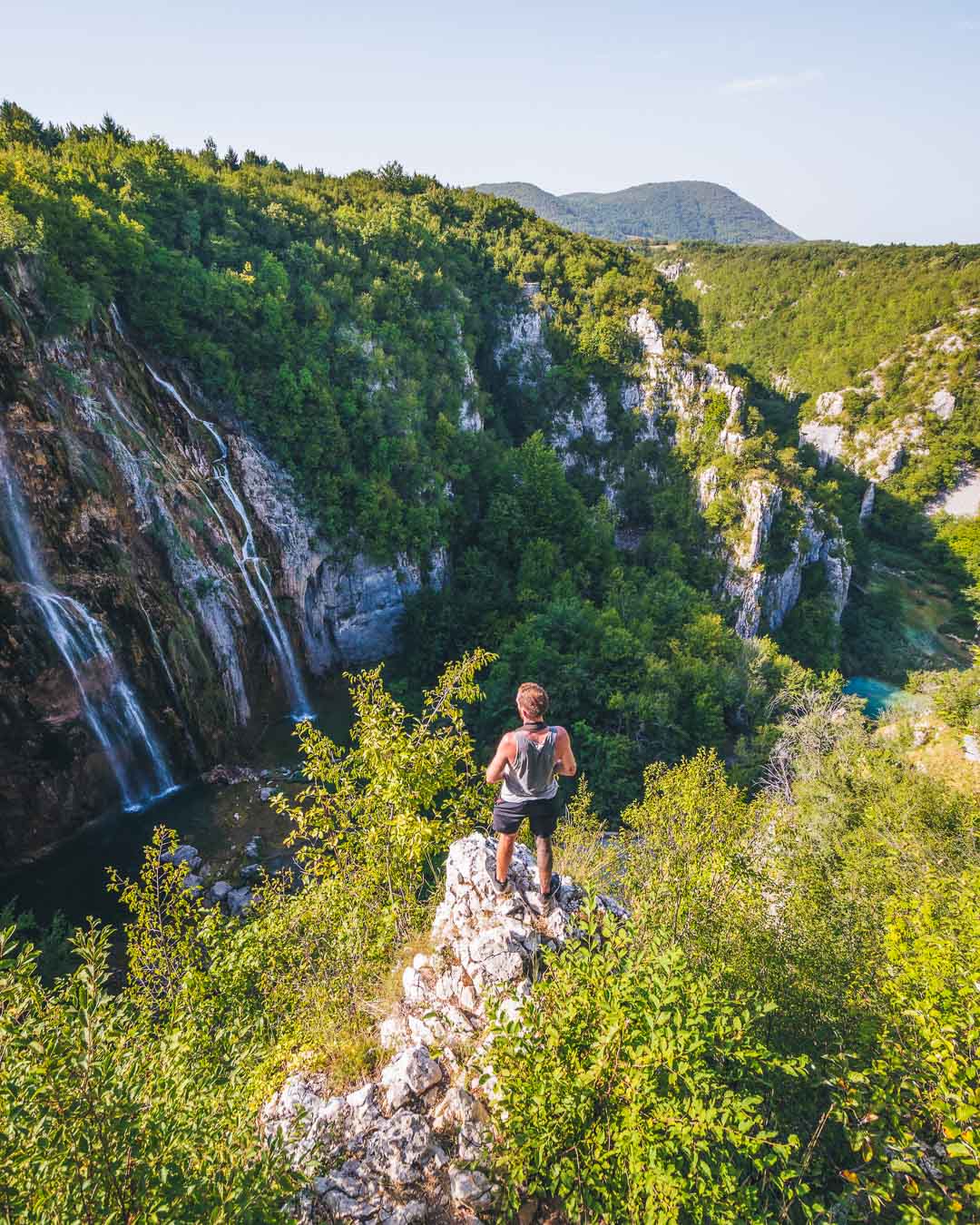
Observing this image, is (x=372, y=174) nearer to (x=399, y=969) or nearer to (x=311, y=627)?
(x=311, y=627)

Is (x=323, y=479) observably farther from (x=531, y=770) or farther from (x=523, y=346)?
(x=523, y=346)

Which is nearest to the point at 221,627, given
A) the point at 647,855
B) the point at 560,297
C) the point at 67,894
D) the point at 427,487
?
the point at 67,894

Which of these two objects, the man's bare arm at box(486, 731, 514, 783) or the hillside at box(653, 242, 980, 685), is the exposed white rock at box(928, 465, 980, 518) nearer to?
the hillside at box(653, 242, 980, 685)

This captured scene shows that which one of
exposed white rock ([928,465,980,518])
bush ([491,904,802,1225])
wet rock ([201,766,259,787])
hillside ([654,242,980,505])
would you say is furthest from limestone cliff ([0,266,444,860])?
exposed white rock ([928,465,980,518])

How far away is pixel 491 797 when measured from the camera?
7832 millimetres

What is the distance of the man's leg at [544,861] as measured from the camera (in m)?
5.69

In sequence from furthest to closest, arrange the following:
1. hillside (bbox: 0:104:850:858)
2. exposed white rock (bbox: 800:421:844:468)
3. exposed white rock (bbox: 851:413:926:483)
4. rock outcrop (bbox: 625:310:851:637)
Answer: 1. exposed white rock (bbox: 800:421:844:468)
2. exposed white rock (bbox: 851:413:926:483)
3. rock outcrop (bbox: 625:310:851:637)
4. hillside (bbox: 0:104:850:858)

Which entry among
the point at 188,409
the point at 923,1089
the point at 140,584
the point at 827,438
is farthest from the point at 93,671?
the point at 827,438

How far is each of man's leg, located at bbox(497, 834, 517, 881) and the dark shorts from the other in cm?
16

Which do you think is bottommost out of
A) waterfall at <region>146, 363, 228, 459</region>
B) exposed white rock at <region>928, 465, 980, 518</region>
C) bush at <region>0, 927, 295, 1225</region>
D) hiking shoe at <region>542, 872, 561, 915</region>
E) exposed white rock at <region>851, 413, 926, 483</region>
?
exposed white rock at <region>928, 465, 980, 518</region>

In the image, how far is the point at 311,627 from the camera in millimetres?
26375

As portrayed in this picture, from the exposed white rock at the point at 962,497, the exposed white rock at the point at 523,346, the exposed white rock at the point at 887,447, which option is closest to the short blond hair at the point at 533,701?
the exposed white rock at the point at 523,346

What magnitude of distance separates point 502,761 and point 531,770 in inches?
10.8

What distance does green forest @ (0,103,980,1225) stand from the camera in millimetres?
3266
